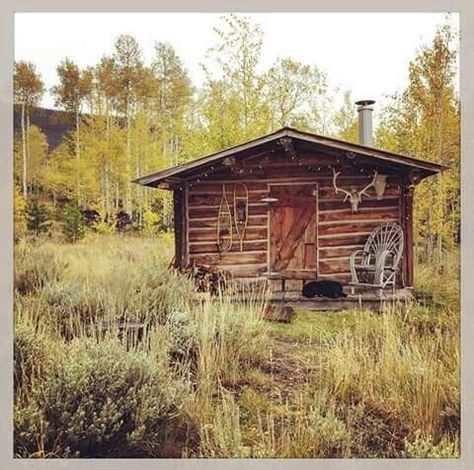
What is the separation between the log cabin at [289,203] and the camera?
3.57m

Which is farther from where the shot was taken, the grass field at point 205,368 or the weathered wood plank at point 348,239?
the weathered wood plank at point 348,239

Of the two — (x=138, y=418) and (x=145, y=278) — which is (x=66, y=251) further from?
(x=138, y=418)

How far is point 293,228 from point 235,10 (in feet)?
3.76

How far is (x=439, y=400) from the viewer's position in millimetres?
3455

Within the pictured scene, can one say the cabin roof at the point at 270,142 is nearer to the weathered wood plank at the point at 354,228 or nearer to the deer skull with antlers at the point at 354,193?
the deer skull with antlers at the point at 354,193

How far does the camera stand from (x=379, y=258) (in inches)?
140

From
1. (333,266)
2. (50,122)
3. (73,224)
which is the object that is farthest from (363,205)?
(50,122)

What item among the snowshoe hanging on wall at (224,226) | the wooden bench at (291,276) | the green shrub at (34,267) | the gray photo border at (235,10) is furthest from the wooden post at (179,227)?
the gray photo border at (235,10)

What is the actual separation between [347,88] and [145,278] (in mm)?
1421

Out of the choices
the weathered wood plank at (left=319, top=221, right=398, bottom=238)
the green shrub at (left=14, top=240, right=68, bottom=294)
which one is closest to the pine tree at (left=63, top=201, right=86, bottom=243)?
the green shrub at (left=14, top=240, right=68, bottom=294)

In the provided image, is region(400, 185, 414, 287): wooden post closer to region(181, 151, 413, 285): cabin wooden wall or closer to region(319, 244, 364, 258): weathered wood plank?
region(181, 151, 413, 285): cabin wooden wall

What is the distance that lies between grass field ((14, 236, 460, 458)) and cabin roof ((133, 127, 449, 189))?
1.13 feet
